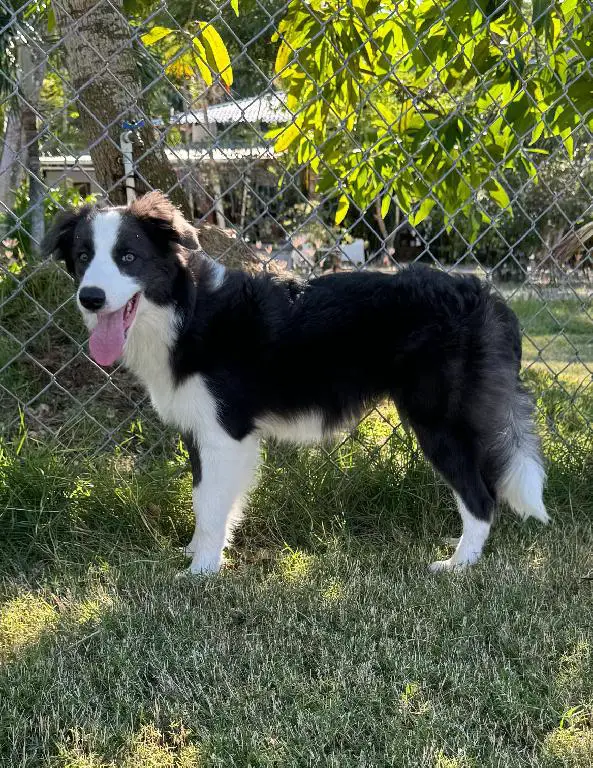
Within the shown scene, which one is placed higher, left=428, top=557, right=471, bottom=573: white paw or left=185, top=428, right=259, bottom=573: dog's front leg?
left=185, top=428, right=259, bottom=573: dog's front leg

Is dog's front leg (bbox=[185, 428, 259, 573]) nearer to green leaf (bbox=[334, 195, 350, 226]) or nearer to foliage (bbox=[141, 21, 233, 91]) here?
green leaf (bbox=[334, 195, 350, 226])

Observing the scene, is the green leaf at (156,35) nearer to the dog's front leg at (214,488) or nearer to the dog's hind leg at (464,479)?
the dog's front leg at (214,488)

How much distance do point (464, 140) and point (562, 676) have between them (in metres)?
2.31

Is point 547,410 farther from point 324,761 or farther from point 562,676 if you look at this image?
point 324,761

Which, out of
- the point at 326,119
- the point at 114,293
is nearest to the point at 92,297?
the point at 114,293

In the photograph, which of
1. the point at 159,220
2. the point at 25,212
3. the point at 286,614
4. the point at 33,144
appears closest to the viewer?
the point at 286,614

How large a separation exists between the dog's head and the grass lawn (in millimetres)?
702

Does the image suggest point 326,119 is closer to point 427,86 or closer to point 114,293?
point 427,86

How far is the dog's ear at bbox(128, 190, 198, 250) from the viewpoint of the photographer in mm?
2645

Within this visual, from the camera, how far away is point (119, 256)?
8.46 ft

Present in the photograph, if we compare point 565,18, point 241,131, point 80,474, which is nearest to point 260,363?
point 80,474

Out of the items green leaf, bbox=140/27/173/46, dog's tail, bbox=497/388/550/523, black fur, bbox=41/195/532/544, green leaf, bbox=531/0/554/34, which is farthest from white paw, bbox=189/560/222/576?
green leaf, bbox=531/0/554/34

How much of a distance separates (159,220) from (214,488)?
3.32 ft

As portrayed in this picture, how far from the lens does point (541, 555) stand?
114 inches
